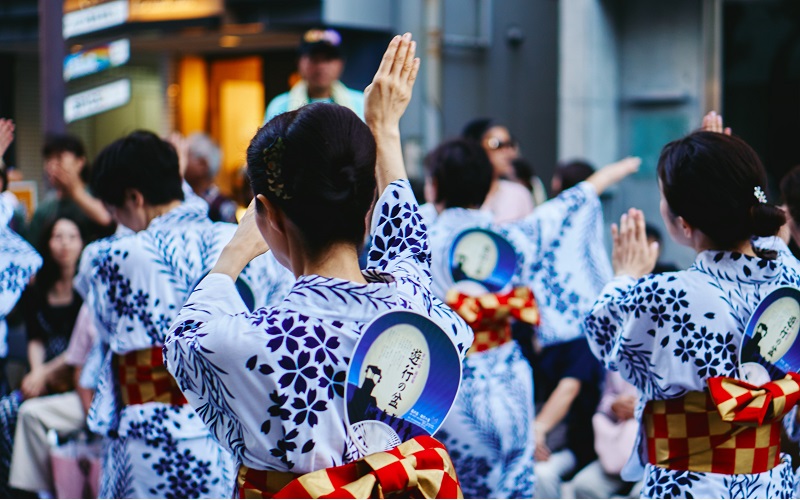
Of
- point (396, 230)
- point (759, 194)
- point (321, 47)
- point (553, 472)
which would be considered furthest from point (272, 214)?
point (321, 47)

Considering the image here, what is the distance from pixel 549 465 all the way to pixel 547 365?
60 cm

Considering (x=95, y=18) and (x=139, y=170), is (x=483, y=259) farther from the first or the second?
(x=95, y=18)

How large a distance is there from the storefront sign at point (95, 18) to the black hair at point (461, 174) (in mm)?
4486

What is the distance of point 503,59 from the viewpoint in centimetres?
1085

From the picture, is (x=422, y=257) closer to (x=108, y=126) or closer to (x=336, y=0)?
(x=336, y=0)

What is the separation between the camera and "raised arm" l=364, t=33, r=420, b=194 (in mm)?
2117

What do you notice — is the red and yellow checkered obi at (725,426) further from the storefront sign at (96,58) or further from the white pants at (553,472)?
the storefront sign at (96,58)

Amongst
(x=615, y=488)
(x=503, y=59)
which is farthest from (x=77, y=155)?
(x=503, y=59)

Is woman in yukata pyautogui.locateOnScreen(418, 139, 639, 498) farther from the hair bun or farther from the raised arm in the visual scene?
the raised arm

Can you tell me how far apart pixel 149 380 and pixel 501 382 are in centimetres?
154

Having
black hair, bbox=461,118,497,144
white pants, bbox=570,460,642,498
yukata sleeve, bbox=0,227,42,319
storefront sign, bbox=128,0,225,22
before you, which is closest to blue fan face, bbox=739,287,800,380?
white pants, bbox=570,460,642,498

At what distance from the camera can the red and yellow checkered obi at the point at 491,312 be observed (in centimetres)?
415

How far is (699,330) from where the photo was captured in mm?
2619

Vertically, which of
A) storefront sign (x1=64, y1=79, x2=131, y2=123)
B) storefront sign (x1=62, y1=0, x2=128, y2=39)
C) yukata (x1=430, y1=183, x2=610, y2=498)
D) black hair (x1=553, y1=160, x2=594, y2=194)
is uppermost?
storefront sign (x1=62, y1=0, x2=128, y2=39)
